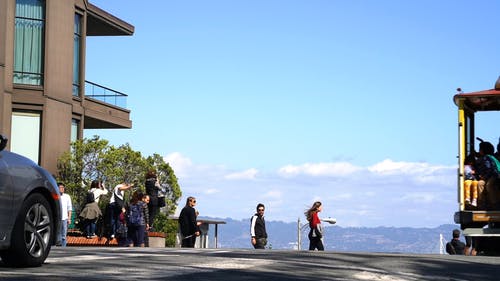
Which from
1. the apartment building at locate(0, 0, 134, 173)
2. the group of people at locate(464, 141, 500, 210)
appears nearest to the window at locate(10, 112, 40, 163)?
the apartment building at locate(0, 0, 134, 173)

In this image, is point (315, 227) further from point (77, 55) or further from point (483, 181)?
point (77, 55)

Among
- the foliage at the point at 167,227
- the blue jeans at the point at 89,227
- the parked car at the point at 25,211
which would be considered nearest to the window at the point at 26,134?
the foliage at the point at 167,227

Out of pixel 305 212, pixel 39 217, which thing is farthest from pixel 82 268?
pixel 305 212

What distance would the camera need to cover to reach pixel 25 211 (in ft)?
34.0

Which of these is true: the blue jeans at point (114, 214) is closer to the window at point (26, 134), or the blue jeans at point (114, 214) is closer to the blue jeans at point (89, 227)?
the blue jeans at point (89, 227)

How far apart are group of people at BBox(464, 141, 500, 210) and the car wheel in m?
9.95

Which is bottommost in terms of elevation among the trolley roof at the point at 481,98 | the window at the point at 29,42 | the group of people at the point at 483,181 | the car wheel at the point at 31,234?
the car wheel at the point at 31,234

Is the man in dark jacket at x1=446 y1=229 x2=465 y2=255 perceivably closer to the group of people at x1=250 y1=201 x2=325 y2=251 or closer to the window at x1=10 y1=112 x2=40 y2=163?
the group of people at x1=250 y1=201 x2=325 y2=251

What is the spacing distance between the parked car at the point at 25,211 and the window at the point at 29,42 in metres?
26.1

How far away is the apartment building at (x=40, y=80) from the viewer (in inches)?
1414

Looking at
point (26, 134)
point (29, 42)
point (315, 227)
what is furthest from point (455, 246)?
point (29, 42)

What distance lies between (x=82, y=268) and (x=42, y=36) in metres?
27.4

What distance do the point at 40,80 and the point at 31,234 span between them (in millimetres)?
27207

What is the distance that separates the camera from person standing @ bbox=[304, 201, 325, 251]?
2483 cm
